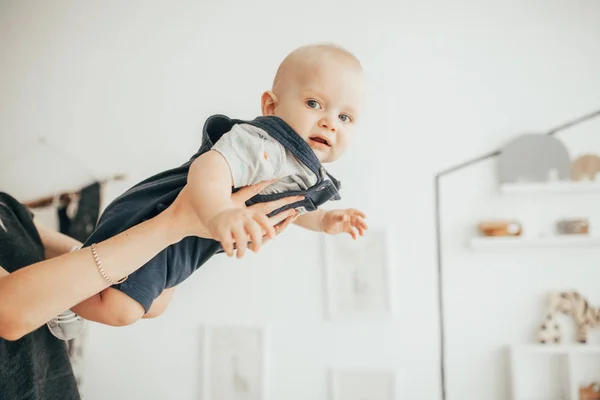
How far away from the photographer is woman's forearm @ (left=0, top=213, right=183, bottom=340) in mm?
812

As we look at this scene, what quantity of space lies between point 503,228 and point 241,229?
142cm

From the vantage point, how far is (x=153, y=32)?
2252 millimetres

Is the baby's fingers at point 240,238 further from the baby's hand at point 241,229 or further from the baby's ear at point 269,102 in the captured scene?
the baby's ear at point 269,102

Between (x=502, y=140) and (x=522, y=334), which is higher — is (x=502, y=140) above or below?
above

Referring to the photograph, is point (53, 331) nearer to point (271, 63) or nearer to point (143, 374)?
point (143, 374)

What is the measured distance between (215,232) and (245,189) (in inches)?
9.4

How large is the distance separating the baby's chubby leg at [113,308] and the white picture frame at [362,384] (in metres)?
1.20

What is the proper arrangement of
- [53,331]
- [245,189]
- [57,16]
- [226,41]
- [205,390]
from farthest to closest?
[57,16], [226,41], [205,390], [53,331], [245,189]

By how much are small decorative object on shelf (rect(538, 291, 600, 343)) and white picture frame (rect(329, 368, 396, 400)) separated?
0.58 meters

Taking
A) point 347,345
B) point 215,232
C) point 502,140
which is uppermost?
point 502,140

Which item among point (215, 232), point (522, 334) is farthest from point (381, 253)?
point (215, 232)

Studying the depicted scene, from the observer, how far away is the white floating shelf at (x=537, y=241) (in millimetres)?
1794

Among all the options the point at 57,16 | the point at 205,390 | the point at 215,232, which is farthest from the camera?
the point at 57,16

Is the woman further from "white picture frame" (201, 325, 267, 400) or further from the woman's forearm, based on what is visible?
"white picture frame" (201, 325, 267, 400)
